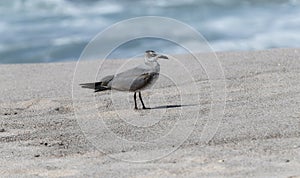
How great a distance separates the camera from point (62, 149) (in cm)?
630

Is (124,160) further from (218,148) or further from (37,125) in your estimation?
(37,125)

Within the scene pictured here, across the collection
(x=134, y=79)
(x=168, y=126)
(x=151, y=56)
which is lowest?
(x=168, y=126)

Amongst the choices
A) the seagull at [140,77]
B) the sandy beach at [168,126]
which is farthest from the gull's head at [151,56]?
the sandy beach at [168,126]

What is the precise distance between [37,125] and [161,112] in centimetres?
105

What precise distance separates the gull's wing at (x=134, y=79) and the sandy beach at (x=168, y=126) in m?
0.33

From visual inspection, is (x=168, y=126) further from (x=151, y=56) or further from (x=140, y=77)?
(x=151, y=56)

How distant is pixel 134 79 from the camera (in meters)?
6.84

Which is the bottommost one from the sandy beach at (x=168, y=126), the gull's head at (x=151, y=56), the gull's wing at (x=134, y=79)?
the sandy beach at (x=168, y=126)

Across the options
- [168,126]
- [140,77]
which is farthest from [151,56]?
[168,126]

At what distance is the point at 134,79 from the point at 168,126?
0.46 meters

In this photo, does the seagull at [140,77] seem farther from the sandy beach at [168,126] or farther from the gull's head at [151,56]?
the sandy beach at [168,126]

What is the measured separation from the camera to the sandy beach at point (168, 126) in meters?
5.56

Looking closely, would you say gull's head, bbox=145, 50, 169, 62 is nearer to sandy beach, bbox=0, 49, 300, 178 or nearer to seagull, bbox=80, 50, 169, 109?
seagull, bbox=80, 50, 169, 109

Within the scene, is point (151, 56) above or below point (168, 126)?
above
